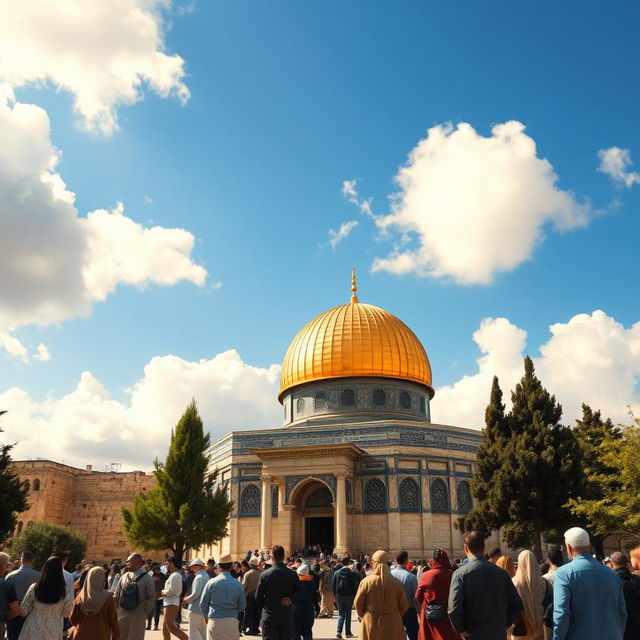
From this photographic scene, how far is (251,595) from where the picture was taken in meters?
14.5

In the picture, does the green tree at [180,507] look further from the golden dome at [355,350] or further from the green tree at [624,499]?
the green tree at [624,499]

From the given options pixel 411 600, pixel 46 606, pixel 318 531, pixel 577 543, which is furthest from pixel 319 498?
pixel 577 543

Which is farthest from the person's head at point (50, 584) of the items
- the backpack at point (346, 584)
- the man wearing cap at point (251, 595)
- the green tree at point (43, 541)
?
the green tree at point (43, 541)

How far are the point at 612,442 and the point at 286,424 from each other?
21.6 meters

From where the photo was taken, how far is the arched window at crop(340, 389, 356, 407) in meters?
38.8

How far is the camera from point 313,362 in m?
40.3

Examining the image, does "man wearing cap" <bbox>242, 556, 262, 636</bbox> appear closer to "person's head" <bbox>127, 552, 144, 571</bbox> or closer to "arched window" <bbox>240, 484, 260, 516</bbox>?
"person's head" <bbox>127, 552, 144, 571</bbox>

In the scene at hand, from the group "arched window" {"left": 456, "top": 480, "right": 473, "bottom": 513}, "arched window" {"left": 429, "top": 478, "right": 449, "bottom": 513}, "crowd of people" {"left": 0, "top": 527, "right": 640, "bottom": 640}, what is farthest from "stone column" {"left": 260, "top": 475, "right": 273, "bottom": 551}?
"crowd of people" {"left": 0, "top": 527, "right": 640, "bottom": 640}

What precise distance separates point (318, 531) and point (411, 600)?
25220mm

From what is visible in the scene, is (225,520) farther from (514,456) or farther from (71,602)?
(71,602)

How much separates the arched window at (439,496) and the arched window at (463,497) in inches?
30.5

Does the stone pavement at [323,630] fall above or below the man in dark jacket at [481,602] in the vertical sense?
below

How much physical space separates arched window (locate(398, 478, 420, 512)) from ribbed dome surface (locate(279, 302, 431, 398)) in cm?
713

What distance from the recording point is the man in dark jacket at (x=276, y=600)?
9.13 metres
